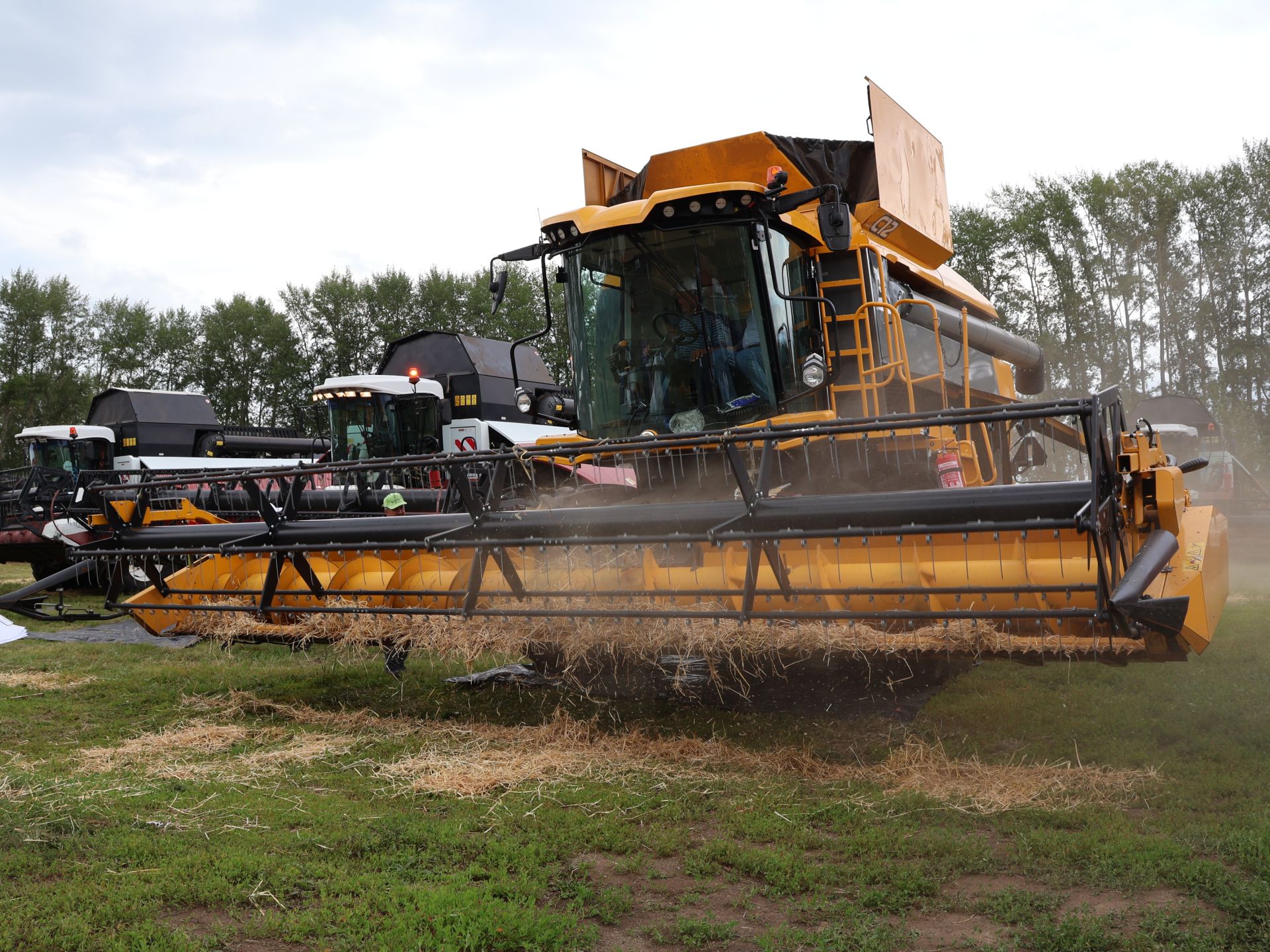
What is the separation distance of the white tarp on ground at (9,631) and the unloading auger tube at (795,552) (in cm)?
415

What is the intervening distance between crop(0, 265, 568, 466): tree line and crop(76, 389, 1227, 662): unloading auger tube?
31.4 m

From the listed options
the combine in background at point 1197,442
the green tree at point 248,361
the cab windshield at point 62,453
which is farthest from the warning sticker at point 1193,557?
the green tree at point 248,361

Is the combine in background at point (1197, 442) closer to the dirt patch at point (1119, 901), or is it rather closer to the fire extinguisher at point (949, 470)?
the fire extinguisher at point (949, 470)

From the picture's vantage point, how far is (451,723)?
5.09 meters

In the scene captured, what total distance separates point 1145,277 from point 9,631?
1279 inches

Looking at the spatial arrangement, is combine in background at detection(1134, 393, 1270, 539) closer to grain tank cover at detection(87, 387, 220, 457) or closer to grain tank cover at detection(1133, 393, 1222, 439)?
grain tank cover at detection(1133, 393, 1222, 439)

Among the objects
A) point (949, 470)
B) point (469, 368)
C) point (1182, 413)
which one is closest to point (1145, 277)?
point (1182, 413)

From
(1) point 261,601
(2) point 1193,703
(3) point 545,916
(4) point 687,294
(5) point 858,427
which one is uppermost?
(4) point 687,294

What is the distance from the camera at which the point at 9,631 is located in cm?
889

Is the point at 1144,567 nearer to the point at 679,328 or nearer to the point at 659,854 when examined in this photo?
the point at 659,854

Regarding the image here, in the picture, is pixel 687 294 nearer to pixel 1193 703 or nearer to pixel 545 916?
pixel 1193 703

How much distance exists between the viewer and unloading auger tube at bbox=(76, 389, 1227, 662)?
3537 mm

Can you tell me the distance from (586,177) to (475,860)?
534 centimetres

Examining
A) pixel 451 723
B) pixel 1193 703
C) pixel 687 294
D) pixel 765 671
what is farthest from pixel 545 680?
pixel 1193 703
